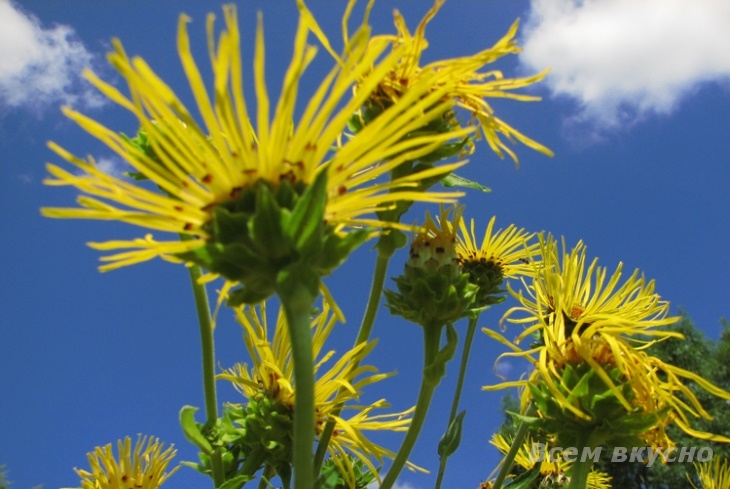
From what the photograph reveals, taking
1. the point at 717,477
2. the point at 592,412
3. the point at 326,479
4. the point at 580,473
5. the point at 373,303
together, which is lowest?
the point at 326,479

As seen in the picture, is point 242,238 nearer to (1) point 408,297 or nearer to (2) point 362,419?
(1) point 408,297

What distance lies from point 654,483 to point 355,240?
19.9m

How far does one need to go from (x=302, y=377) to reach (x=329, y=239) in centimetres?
16

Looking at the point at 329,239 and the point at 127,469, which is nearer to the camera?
the point at 329,239

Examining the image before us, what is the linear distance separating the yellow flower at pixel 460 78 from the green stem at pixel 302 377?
51cm

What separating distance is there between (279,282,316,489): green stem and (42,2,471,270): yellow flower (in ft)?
0.41

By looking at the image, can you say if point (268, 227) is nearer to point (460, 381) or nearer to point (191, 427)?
point (191, 427)

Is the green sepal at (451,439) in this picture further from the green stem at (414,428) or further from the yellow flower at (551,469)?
the yellow flower at (551,469)

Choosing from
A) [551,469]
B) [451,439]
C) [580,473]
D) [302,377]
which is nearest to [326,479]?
[302,377]

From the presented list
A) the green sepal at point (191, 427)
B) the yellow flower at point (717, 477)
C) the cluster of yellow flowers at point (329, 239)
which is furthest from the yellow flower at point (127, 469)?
the yellow flower at point (717, 477)

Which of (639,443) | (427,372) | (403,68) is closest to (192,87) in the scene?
(403,68)

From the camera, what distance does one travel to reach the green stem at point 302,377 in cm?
72

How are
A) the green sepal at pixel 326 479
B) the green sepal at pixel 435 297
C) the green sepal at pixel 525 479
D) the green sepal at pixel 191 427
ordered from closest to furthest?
1. the green sepal at pixel 326 479
2. the green sepal at pixel 191 427
3. the green sepal at pixel 435 297
4. the green sepal at pixel 525 479

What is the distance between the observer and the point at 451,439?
1.50 m
